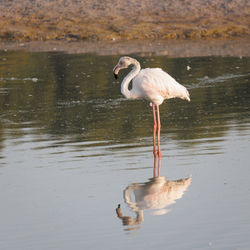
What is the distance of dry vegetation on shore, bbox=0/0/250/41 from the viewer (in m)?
32.4

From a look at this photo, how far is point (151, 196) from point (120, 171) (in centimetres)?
135

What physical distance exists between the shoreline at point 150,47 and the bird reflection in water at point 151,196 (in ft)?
52.8

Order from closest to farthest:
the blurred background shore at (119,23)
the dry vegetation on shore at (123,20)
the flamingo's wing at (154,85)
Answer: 1. the flamingo's wing at (154,85)
2. the blurred background shore at (119,23)
3. the dry vegetation on shore at (123,20)

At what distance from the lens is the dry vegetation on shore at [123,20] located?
32.4 m

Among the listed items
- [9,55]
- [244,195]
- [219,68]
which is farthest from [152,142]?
[9,55]

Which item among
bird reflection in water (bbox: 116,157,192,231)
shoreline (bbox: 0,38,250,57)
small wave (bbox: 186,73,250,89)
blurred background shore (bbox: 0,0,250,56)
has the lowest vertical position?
bird reflection in water (bbox: 116,157,192,231)

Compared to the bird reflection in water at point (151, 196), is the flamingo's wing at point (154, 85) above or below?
above

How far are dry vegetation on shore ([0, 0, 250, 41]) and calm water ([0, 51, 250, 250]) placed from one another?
15487 mm

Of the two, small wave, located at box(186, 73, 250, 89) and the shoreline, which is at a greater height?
the shoreline

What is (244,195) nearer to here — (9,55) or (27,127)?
(27,127)

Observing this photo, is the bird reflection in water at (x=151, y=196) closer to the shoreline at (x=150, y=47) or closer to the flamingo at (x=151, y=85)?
the flamingo at (x=151, y=85)

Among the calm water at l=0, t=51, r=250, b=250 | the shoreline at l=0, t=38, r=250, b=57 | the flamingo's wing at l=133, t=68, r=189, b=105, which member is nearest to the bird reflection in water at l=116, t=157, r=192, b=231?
the calm water at l=0, t=51, r=250, b=250

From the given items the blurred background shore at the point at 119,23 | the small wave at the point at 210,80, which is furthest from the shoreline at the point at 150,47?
the small wave at the point at 210,80

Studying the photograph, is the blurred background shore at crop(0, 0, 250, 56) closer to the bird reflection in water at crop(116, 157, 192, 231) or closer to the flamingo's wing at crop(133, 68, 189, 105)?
the flamingo's wing at crop(133, 68, 189, 105)
